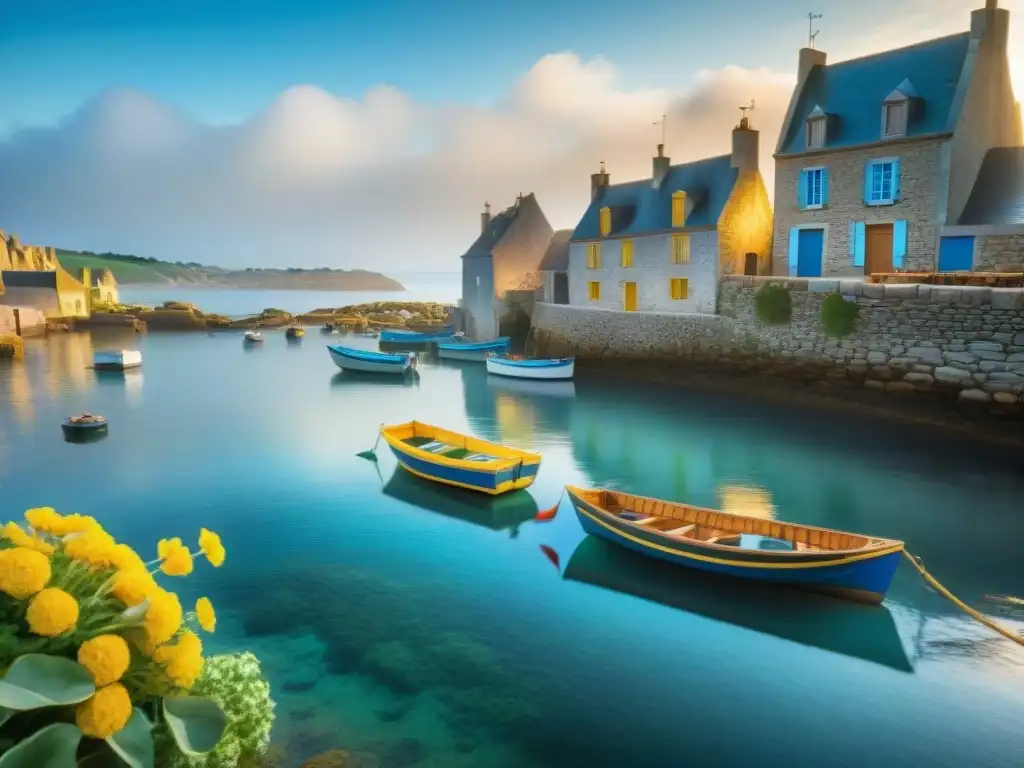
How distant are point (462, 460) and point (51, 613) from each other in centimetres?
1446

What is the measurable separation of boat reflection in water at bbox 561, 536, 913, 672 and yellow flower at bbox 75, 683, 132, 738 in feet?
32.0

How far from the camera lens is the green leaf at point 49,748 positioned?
3.53 m

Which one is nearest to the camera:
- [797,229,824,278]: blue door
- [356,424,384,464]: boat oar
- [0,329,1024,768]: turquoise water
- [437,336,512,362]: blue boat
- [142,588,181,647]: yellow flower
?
[142,588,181,647]: yellow flower

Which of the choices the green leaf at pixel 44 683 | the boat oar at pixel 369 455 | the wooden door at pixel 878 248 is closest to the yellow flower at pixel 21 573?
the green leaf at pixel 44 683

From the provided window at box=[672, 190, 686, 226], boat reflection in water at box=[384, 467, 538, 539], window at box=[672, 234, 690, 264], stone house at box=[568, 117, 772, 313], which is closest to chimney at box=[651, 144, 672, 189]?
stone house at box=[568, 117, 772, 313]

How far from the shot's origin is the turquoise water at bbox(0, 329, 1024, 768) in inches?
346

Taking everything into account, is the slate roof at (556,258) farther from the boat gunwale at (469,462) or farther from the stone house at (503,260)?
the boat gunwale at (469,462)

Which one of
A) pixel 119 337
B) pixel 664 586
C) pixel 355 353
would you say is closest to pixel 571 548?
pixel 664 586

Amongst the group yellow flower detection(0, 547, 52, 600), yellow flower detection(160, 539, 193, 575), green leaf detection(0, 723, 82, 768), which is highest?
yellow flower detection(0, 547, 52, 600)

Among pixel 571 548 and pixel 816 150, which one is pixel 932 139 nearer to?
pixel 816 150

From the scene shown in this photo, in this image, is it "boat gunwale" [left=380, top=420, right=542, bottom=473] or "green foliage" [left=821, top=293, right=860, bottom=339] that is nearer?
"boat gunwale" [left=380, top=420, right=542, bottom=473]

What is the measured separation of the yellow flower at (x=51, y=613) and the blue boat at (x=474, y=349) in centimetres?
4281

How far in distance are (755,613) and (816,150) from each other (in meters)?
25.4

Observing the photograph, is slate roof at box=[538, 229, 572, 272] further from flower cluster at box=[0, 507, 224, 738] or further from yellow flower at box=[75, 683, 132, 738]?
yellow flower at box=[75, 683, 132, 738]
